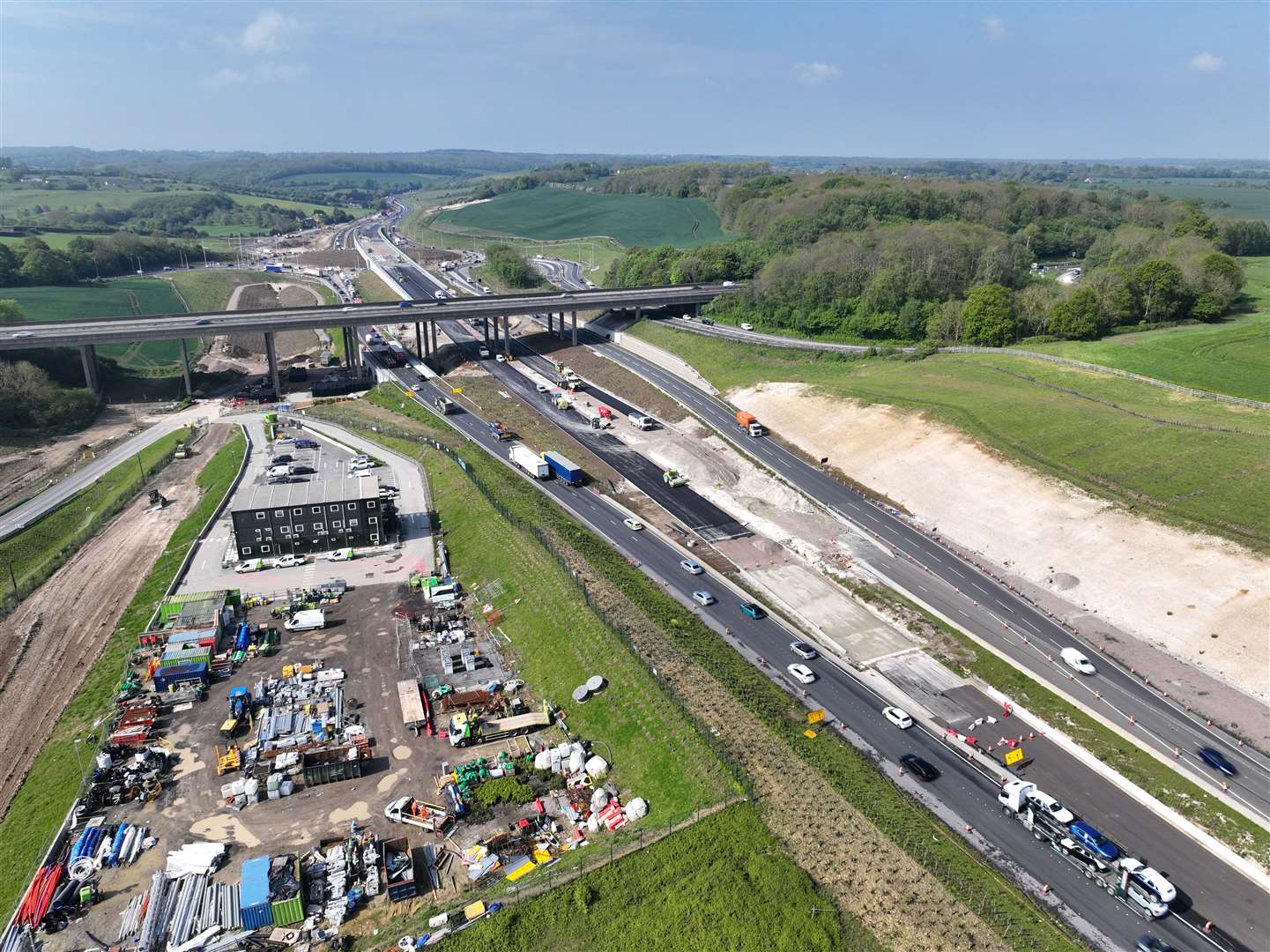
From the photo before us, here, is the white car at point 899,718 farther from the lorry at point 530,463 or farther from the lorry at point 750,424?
the lorry at point 750,424

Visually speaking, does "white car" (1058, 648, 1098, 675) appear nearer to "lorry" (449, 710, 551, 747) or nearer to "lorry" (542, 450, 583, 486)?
"lorry" (449, 710, 551, 747)

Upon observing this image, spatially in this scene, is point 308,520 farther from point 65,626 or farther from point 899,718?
point 899,718

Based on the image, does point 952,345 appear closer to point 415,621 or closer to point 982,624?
point 982,624

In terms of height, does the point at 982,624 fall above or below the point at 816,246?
below

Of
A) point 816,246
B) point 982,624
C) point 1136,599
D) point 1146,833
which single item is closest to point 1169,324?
point 816,246


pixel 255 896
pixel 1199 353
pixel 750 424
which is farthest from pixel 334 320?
pixel 1199 353
